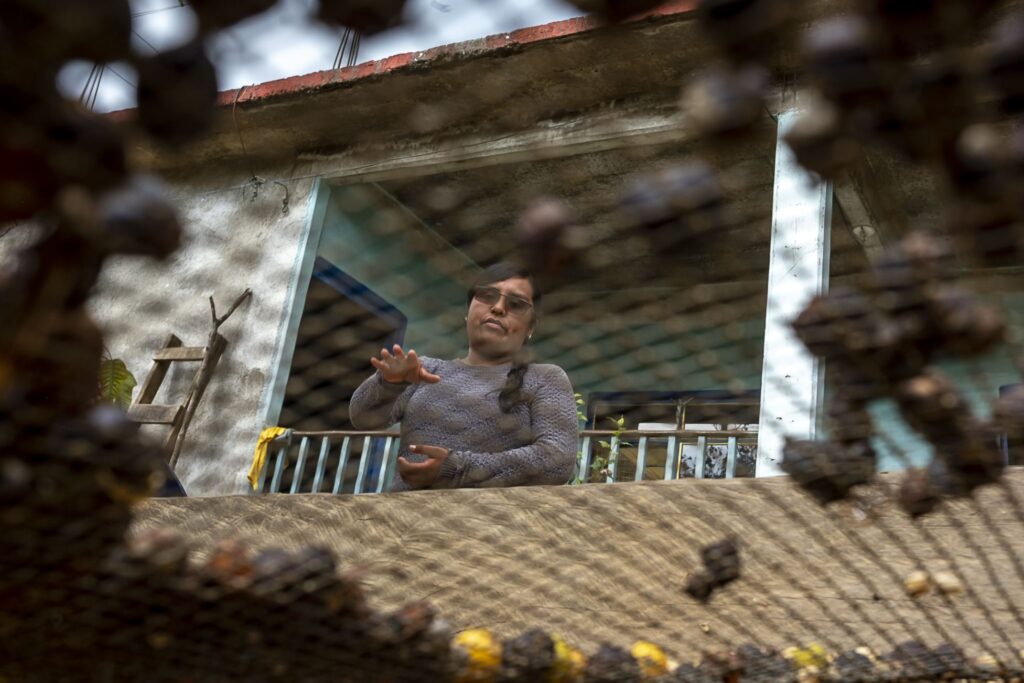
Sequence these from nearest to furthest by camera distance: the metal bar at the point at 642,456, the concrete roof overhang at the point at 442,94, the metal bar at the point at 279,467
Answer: the concrete roof overhang at the point at 442,94 → the metal bar at the point at 642,456 → the metal bar at the point at 279,467

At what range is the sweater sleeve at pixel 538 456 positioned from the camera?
153cm

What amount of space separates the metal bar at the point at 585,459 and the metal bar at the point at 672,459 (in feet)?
Answer: 1.02

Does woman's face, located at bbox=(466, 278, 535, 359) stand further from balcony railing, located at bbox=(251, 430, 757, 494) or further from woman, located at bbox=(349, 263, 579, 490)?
balcony railing, located at bbox=(251, 430, 757, 494)

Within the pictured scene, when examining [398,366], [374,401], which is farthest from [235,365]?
[398,366]

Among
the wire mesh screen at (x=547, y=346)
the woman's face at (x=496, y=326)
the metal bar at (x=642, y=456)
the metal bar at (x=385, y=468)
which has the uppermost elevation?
the metal bar at (x=642, y=456)

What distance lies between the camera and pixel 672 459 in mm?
3373

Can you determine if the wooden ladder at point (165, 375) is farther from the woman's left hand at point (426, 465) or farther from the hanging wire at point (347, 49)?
the hanging wire at point (347, 49)

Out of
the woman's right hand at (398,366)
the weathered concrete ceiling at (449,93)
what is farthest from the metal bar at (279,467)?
the weathered concrete ceiling at (449,93)

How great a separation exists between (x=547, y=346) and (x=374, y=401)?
1.02ft

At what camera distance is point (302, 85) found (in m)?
0.89

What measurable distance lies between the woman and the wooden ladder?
82.8 inches

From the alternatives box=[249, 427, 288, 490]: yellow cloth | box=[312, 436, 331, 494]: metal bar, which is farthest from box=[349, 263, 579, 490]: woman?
box=[249, 427, 288, 490]: yellow cloth

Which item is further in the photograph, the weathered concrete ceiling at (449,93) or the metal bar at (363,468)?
the metal bar at (363,468)

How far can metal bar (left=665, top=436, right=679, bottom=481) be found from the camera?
3.36m
